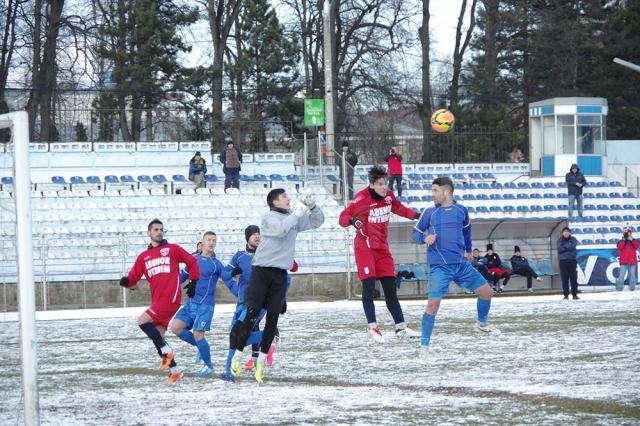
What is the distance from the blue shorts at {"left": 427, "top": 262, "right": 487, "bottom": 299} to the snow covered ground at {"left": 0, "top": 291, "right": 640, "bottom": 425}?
743 millimetres

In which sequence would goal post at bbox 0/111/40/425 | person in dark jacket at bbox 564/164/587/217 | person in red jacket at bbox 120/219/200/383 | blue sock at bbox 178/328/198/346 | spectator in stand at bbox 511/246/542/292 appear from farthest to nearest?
person in dark jacket at bbox 564/164/587/217, spectator in stand at bbox 511/246/542/292, blue sock at bbox 178/328/198/346, person in red jacket at bbox 120/219/200/383, goal post at bbox 0/111/40/425

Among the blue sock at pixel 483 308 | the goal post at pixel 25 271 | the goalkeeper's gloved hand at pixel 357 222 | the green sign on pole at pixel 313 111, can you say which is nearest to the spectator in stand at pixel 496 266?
the green sign on pole at pixel 313 111

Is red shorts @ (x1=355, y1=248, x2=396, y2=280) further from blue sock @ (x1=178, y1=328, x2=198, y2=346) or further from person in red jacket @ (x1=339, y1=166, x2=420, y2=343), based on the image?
blue sock @ (x1=178, y1=328, x2=198, y2=346)

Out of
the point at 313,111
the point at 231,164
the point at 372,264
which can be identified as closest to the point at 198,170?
the point at 231,164

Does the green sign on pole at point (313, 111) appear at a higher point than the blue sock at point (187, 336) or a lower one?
higher

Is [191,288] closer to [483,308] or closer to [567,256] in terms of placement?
[483,308]

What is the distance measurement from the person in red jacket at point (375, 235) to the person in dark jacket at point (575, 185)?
2266 cm

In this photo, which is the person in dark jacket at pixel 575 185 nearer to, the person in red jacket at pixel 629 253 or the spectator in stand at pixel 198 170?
the person in red jacket at pixel 629 253

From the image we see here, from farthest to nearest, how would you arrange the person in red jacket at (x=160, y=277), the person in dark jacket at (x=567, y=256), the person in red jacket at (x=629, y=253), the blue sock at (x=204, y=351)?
the person in red jacket at (x=629, y=253), the person in dark jacket at (x=567, y=256), the blue sock at (x=204, y=351), the person in red jacket at (x=160, y=277)

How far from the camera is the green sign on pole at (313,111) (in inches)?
1340

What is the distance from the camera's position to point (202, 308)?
1198 centimetres

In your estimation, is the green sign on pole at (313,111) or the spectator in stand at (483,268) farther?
the green sign on pole at (313,111)

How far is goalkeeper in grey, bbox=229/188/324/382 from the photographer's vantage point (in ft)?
34.9

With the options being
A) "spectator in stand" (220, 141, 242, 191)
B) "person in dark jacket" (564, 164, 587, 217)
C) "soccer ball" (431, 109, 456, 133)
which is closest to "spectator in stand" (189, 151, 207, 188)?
"spectator in stand" (220, 141, 242, 191)
